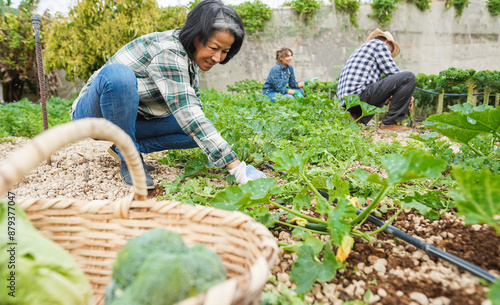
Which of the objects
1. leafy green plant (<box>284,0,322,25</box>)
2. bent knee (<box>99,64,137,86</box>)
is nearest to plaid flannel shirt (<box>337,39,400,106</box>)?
bent knee (<box>99,64,137,86</box>)

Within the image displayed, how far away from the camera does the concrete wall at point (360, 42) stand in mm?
8992

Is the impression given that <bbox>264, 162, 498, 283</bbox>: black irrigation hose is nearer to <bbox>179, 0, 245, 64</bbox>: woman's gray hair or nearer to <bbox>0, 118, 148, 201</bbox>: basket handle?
<bbox>0, 118, 148, 201</bbox>: basket handle

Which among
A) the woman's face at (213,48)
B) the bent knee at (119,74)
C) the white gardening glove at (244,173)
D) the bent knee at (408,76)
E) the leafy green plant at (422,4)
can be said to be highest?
the leafy green plant at (422,4)

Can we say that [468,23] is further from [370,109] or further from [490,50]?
[370,109]

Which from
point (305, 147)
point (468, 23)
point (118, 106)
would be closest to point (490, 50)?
point (468, 23)

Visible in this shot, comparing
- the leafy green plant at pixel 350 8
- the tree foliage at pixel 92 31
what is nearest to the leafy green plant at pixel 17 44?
the tree foliage at pixel 92 31

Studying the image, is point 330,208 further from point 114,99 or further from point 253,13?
point 253,13

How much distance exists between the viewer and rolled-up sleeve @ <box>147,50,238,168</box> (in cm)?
183

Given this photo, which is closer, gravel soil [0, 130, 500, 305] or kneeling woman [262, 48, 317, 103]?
gravel soil [0, 130, 500, 305]

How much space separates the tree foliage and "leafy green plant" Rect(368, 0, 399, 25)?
6.35 meters

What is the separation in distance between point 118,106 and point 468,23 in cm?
1119

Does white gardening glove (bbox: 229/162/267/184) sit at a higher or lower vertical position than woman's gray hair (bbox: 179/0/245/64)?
lower

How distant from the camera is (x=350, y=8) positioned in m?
9.10

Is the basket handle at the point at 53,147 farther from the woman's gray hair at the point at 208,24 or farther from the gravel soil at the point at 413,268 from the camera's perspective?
the woman's gray hair at the point at 208,24
